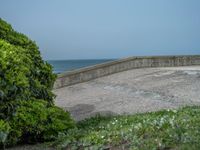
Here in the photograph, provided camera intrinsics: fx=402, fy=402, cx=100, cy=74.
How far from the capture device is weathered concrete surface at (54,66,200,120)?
36.7 feet

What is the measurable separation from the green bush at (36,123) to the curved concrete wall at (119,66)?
8.75m

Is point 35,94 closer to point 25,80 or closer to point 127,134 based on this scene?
point 25,80

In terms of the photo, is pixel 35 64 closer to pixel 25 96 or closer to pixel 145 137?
pixel 25 96

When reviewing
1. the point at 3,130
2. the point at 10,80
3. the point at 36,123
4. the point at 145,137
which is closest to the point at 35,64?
the point at 36,123

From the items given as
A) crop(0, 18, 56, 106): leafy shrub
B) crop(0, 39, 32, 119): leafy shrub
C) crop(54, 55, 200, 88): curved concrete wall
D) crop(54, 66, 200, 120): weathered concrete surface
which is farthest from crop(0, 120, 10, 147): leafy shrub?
crop(54, 55, 200, 88): curved concrete wall

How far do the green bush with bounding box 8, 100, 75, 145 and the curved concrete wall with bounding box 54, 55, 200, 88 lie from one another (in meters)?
8.75

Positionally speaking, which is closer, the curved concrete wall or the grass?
the grass

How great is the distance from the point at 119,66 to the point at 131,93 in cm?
616

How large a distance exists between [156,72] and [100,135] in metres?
11.8

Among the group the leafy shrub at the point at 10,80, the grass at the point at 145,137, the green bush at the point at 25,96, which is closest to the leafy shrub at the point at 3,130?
the green bush at the point at 25,96

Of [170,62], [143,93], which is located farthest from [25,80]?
[170,62]

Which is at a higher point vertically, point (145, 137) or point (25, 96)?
point (25, 96)

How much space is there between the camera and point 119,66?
63.2 ft

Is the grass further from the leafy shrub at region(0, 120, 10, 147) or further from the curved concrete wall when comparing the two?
the curved concrete wall
